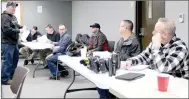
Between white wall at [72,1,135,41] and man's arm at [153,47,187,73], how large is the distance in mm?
3007

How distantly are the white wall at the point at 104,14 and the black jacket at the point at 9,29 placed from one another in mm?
2245

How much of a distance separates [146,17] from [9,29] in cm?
250

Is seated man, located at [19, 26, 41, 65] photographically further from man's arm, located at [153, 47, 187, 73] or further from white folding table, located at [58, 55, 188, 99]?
man's arm, located at [153, 47, 187, 73]

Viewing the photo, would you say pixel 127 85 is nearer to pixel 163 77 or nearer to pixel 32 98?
pixel 163 77

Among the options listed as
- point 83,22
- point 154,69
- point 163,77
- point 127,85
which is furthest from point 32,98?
point 83,22

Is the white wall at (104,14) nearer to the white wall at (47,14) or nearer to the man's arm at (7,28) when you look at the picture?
the white wall at (47,14)

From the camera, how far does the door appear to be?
4.52 m

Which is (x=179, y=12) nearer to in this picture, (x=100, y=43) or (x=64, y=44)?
(x=100, y=43)

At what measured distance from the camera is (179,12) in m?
3.76

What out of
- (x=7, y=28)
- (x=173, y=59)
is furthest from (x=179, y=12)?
(x=7, y=28)

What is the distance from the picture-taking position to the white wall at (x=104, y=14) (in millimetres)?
5496

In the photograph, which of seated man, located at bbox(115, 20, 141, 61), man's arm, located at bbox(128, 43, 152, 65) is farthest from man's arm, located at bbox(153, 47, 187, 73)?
seated man, located at bbox(115, 20, 141, 61)

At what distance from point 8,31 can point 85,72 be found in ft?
8.17

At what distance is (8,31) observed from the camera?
14.5 ft
